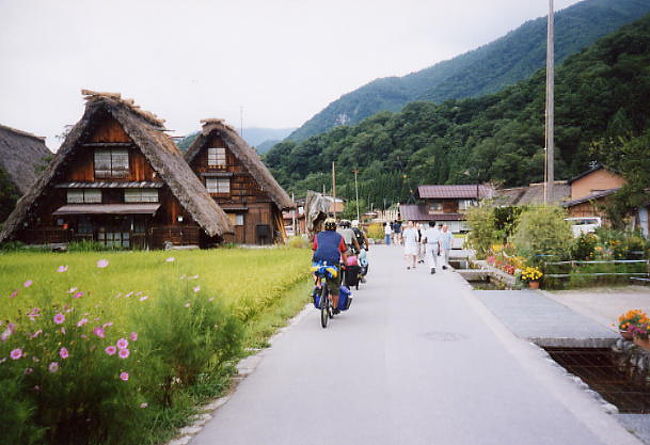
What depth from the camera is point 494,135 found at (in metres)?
65.7

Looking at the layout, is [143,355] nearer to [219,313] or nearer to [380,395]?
[219,313]

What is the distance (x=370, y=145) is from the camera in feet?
306

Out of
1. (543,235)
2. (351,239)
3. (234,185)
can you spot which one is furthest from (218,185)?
(543,235)

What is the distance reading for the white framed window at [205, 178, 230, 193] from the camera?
3222 centimetres

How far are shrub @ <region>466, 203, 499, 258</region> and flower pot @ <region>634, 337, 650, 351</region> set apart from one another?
583 inches

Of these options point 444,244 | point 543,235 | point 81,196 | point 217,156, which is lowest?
point 444,244

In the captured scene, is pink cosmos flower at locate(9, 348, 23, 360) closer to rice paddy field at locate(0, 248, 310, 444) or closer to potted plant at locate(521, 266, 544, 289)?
rice paddy field at locate(0, 248, 310, 444)

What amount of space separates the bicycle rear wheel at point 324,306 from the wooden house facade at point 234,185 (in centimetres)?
2424

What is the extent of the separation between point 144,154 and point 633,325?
23.0 m

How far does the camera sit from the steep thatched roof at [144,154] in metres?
23.0

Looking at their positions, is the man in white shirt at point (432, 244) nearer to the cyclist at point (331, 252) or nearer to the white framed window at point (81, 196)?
the cyclist at point (331, 252)

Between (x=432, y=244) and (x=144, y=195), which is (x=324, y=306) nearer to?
(x=432, y=244)

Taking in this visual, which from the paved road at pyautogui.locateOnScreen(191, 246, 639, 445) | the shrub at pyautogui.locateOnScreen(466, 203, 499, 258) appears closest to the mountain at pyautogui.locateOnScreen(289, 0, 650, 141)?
the shrub at pyautogui.locateOnScreen(466, 203, 499, 258)

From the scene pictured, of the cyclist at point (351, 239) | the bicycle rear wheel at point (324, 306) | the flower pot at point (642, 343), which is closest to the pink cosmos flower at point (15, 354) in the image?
the bicycle rear wheel at point (324, 306)
